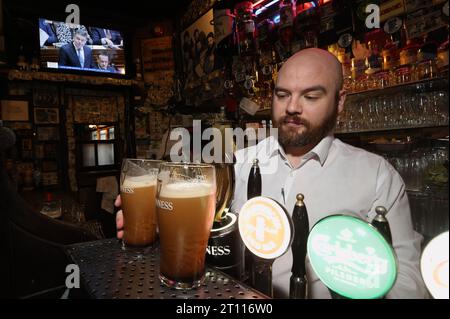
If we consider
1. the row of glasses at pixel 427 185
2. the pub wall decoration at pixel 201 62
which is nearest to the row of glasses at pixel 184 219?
the row of glasses at pixel 427 185

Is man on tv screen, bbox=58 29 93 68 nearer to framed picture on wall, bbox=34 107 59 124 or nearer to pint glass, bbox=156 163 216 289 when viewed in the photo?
framed picture on wall, bbox=34 107 59 124

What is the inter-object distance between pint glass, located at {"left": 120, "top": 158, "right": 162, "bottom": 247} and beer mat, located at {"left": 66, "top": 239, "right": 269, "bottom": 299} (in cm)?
5

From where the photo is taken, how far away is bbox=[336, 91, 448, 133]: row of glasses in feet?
5.87

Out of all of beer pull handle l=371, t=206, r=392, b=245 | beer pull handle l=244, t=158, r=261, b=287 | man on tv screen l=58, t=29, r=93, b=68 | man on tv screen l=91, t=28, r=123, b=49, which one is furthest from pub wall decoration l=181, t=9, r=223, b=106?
beer pull handle l=371, t=206, r=392, b=245

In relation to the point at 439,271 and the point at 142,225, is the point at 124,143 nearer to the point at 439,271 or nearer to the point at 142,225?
the point at 142,225

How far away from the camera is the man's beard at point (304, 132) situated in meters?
1.01

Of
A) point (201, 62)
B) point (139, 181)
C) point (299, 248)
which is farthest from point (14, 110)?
point (299, 248)

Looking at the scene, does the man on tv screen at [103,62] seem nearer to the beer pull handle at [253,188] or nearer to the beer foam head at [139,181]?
the beer foam head at [139,181]

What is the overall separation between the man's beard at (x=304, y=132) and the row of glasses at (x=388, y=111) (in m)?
0.76

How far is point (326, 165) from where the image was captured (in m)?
1.13

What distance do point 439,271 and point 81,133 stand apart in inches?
227

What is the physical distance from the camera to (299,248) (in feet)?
2.50

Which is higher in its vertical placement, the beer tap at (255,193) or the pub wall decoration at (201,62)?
the pub wall decoration at (201,62)

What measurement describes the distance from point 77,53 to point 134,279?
4.93 meters
